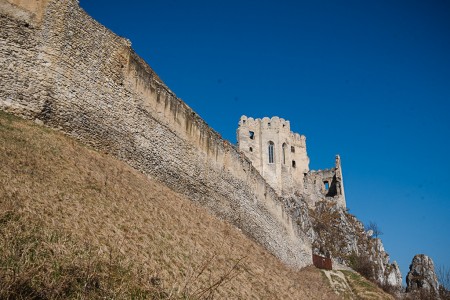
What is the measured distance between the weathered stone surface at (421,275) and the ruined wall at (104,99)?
27.3m

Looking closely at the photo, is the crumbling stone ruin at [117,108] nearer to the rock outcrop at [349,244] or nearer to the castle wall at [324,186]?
the rock outcrop at [349,244]

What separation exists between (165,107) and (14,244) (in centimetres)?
Answer: 1028

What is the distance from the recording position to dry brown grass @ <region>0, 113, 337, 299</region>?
4.59 meters

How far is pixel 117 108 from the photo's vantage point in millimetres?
12781

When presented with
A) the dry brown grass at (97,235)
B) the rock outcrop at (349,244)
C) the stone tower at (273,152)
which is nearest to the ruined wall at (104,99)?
the dry brown grass at (97,235)

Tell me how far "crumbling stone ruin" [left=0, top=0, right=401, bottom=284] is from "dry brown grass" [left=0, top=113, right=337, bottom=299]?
3.02 ft

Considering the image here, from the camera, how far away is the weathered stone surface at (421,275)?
3725 centimetres

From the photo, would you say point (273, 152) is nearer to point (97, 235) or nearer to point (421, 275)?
point (421, 275)

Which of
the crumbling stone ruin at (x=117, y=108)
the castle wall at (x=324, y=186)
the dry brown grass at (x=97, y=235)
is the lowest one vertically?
the dry brown grass at (x=97, y=235)

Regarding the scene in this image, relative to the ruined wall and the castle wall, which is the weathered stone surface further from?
the ruined wall

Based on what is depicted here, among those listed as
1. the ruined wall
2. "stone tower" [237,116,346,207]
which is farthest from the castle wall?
the ruined wall

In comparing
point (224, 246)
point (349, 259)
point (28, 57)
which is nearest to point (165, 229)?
point (224, 246)

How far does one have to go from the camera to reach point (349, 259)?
132ft

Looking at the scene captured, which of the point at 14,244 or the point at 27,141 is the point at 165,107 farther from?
the point at 14,244
